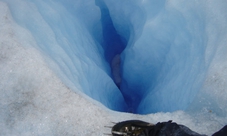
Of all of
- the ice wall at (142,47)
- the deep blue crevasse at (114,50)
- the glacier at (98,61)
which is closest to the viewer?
the glacier at (98,61)

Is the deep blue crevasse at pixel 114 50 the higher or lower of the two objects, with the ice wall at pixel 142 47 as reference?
lower

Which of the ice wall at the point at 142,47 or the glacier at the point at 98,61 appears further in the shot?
the ice wall at the point at 142,47

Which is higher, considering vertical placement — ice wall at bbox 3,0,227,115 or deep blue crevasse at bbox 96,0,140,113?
ice wall at bbox 3,0,227,115

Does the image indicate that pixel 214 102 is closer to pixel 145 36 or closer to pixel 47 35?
pixel 145 36

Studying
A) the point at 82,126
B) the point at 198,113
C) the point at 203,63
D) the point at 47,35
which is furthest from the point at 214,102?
the point at 47,35

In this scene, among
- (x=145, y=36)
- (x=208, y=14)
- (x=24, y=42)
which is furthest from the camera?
(x=145, y=36)

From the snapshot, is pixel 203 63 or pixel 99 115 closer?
pixel 99 115

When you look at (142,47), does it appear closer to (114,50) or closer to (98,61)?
(98,61)

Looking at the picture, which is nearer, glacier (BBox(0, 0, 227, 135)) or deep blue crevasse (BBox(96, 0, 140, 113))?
glacier (BBox(0, 0, 227, 135))

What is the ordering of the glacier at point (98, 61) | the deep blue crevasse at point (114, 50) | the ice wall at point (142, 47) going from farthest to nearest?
1. the deep blue crevasse at point (114, 50)
2. the ice wall at point (142, 47)
3. the glacier at point (98, 61)
